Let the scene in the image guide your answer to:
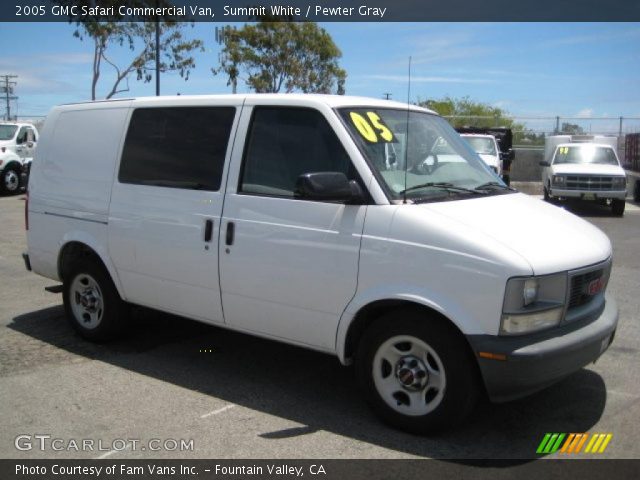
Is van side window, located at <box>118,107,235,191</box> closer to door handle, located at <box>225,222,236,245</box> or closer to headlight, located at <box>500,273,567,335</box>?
door handle, located at <box>225,222,236,245</box>

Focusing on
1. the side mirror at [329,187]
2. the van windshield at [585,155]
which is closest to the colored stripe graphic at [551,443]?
the side mirror at [329,187]

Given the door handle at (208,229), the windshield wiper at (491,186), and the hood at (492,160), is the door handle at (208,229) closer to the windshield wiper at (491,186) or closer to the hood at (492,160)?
the windshield wiper at (491,186)

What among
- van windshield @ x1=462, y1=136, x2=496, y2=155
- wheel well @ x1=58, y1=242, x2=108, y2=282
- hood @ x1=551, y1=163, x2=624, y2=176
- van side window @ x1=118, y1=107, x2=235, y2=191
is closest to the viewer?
van side window @ x1=118, y1=107, x2=235, y2=191

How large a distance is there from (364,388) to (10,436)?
2.17 meters

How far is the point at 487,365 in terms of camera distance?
3.58 metres

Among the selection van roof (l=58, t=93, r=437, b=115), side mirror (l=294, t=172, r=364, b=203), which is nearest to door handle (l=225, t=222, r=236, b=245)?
side mirror (l=294, t=172, r=364, b=203)

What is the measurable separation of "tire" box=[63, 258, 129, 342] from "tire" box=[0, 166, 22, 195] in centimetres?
1510

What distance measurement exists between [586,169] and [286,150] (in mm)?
14620

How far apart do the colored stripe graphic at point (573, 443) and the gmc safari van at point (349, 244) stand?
472mm

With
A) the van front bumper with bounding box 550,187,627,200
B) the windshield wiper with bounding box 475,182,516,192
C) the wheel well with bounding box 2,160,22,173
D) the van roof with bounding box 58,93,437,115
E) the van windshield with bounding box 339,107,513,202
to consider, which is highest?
the van roof with bounding box 58,93,437,115

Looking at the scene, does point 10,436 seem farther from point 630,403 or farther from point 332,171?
point 630,403

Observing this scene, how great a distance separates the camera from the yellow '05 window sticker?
4.25 m

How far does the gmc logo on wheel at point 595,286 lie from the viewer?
4.02 m

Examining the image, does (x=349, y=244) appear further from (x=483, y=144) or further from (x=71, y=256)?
(x=483, y=144)
